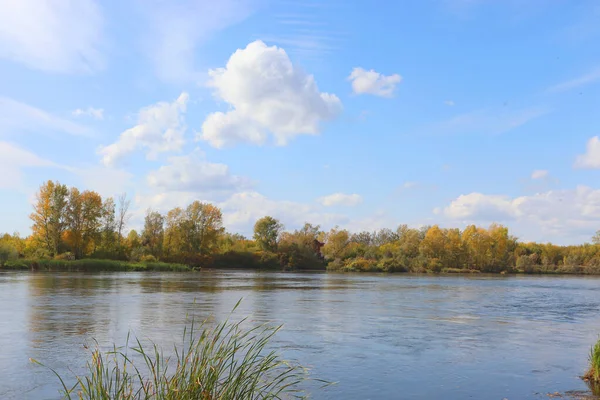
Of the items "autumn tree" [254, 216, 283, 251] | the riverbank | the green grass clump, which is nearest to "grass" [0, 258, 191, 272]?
the riverbank

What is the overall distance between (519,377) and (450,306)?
16.0 meters

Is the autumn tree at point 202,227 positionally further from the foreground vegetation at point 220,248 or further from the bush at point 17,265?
the bush at point 17,265

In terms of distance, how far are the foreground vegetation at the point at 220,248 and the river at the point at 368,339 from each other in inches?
1882

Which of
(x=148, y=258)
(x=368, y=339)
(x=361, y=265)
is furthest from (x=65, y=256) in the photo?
(x=368, y=339)

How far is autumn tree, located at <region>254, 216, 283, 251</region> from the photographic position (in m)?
102

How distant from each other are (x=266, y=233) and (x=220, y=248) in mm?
9513

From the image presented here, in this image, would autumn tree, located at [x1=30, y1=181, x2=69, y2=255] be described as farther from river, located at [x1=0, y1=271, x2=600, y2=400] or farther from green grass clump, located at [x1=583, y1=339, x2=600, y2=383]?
green grass clump, located at [x1=583, y1=339, x2=600, y2=383]

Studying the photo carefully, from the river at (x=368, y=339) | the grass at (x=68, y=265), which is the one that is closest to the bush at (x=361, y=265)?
the grass at (x=68, y=265)

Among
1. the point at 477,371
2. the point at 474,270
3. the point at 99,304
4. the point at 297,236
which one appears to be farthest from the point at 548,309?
the point at 297,236

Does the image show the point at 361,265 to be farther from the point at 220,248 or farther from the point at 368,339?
the point at 368,339

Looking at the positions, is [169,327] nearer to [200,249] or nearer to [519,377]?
[519,377]

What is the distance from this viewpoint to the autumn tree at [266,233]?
102250 millimetres

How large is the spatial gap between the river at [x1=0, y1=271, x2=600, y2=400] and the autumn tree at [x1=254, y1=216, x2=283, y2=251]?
74.4 m

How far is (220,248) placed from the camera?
321 ft
